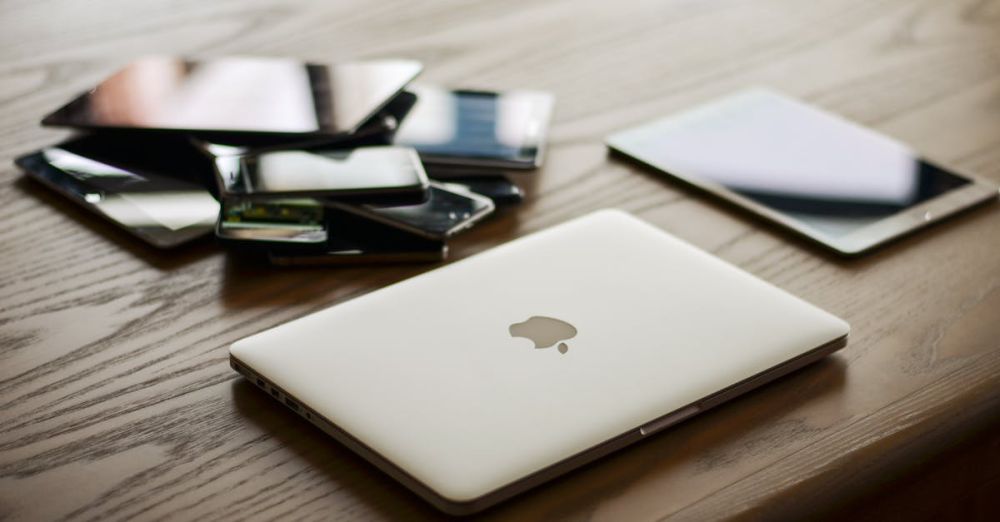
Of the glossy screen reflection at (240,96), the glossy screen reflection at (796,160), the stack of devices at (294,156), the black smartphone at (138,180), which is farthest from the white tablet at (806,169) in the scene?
the black smartphone at (138,180)

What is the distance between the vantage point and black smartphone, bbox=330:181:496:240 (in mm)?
840

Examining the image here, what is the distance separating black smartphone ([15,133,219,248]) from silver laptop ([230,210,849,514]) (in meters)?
0.19

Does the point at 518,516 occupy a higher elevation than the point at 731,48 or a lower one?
lower

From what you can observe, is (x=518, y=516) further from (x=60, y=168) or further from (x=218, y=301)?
(x=60, y=168)

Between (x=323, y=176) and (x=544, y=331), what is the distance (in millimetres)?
241

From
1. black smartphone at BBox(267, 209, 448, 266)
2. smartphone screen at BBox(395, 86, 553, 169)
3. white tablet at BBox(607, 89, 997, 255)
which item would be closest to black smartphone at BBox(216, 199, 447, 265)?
black smartphone at BBox(267, 209, 448, 266)

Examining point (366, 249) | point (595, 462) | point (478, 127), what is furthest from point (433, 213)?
point (595, 462)

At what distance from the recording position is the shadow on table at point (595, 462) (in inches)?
24.7

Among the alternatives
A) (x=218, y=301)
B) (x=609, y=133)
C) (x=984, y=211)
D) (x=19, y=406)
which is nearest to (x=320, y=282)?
(x=218, y=301)

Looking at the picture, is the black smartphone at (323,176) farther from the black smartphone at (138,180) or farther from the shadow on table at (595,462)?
the shadow on table at (595,462)

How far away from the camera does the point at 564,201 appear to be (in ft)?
3.14

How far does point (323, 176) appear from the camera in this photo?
2.82 ft

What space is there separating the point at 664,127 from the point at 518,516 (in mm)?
555

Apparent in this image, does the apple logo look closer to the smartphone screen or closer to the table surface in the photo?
the table surface
